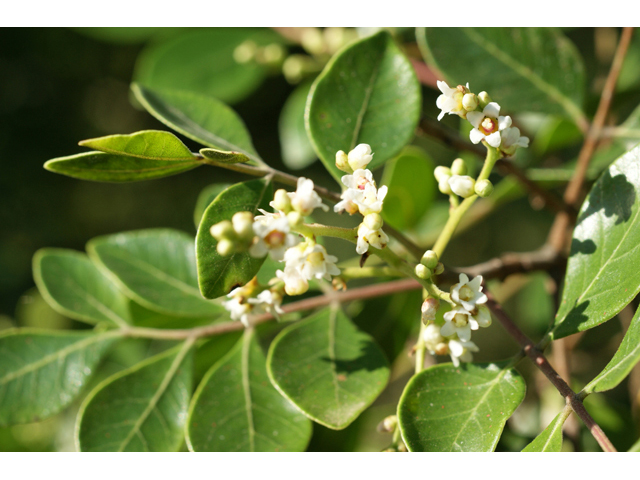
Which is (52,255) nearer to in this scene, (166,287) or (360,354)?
(166,287)

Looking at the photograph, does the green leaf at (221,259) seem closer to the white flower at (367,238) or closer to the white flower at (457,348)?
the white flower at (367,238)

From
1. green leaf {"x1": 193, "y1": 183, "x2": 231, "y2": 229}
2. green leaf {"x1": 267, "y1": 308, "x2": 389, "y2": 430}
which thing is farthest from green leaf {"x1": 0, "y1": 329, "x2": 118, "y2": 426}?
green leaf {"x1": 267, "y1": 308, "x2": 389, "y2": 430}

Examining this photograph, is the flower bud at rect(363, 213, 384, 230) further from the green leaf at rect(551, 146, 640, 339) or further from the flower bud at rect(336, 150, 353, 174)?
the green leaf at rect(551, 146, 640, 339)

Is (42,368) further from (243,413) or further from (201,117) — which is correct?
(201,117)

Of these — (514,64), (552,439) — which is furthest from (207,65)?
(552,439)

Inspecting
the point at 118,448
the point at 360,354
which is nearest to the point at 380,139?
the point at 360,354

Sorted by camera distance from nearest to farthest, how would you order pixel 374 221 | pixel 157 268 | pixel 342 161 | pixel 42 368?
pixel 374 221 < pixel 342 161 < pixel 42 368 < pixel 157 268
